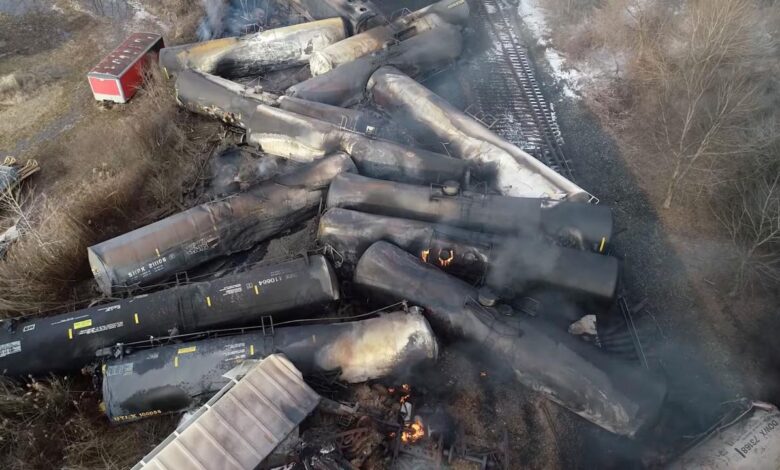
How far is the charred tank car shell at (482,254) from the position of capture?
451 inches

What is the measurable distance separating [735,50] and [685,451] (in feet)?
37.3

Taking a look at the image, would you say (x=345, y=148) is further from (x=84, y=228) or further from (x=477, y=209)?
(x=84, y=228)

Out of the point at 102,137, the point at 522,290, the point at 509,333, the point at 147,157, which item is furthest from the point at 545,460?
the point at 102,137

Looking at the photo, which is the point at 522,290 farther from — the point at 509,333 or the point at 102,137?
the point at 102,137

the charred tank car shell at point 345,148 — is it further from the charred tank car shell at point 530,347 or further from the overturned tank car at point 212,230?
the charred tank car shell at point 530,347

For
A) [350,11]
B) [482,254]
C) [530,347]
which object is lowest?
[530,347]

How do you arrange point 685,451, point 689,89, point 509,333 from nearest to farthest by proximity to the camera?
point 685,451, point 509,333, point 689,89

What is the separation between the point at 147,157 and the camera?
52.7 ft

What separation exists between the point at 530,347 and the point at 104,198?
465 inches

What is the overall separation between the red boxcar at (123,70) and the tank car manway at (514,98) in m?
12.2

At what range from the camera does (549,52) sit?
2052 centimetres

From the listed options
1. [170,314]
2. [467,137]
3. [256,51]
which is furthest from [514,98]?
[170,314]

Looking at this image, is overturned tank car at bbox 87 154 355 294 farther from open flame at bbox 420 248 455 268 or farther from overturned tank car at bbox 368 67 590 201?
open flame at bbox 420 248 455 268

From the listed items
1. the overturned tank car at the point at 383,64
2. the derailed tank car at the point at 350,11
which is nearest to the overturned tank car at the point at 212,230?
the overturned tank car at the point at 383,64
